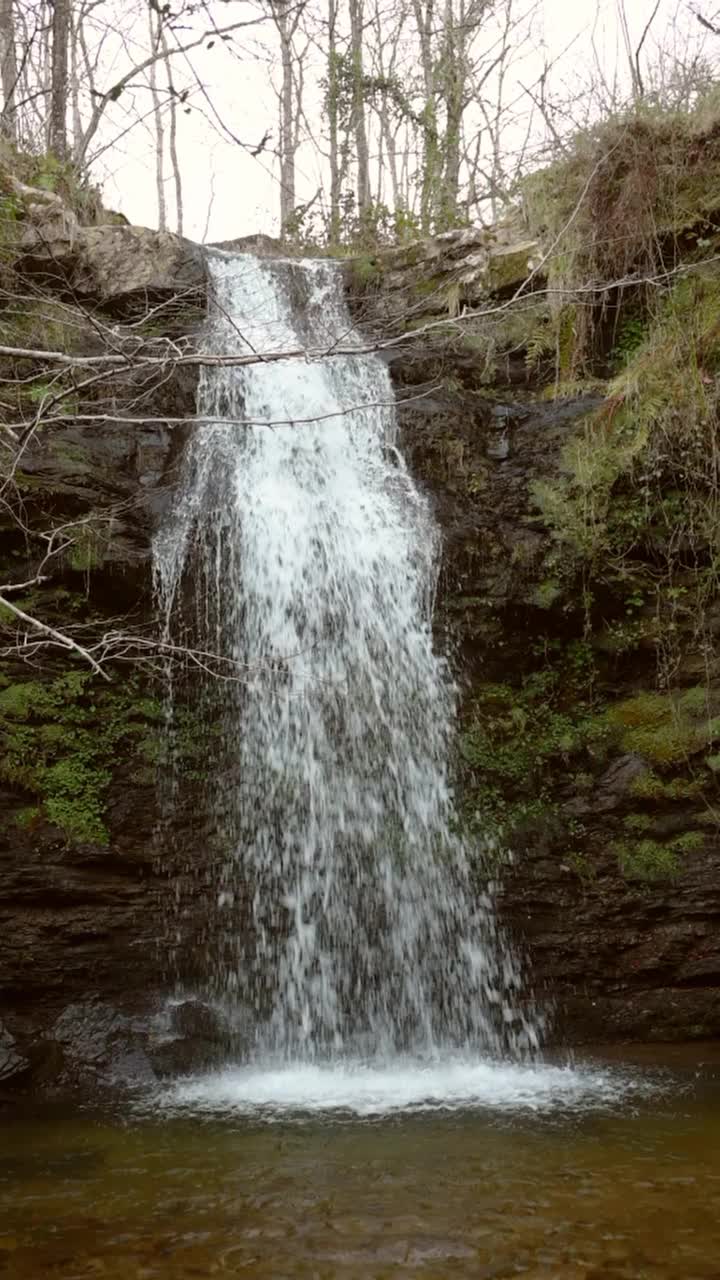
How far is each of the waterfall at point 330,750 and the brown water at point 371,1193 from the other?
1398 millimetres

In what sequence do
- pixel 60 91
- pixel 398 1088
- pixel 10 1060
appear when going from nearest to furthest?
pixel 398 1088
pixel 10 1060
pixel 60 91

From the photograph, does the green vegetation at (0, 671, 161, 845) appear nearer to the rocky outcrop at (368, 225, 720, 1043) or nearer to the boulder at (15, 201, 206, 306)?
the rocky outcrop at (368, 225, 720, 1043)

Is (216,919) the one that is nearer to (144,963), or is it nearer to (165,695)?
(144,963)

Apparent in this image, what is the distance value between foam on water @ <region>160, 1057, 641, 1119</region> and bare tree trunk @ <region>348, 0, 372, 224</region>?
1138 centimetres

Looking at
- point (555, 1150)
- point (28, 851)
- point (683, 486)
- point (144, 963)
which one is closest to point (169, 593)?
point (28, 851)

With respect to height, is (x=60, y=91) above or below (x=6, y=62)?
below

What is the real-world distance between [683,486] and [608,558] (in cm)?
80

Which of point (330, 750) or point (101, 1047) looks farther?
point (330, 750)

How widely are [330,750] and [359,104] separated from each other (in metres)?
12.6

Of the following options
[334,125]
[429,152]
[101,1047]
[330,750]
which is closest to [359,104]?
[334,125]

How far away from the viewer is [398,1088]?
5.05m

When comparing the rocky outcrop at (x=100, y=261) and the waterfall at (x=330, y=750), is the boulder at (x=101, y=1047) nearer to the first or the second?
the waterfall at (x=330, y=750)

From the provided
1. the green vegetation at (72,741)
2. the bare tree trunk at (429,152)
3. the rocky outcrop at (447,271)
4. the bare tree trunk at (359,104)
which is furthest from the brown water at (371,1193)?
the bare tree trunk at (359,104)

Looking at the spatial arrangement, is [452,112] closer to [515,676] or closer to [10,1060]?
[515,676]
